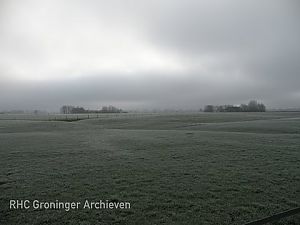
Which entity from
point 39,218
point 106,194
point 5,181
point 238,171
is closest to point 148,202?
point 106,194

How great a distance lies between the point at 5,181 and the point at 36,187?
2255 mm

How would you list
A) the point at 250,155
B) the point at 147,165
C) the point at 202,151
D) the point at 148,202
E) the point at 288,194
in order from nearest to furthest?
1. the point at 148,202
2. the point at 288,194
3. the point at 147,165
4. the point at 250,155
5. the point at 202,151

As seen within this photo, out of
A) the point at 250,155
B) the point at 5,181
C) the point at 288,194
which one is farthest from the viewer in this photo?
the point at 250,155

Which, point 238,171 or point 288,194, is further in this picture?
point 238,171

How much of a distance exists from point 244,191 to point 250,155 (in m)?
8.09

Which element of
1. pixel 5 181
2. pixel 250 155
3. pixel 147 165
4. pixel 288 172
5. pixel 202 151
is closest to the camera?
pixel 5 181

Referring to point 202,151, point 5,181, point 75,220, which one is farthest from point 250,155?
point 5,181

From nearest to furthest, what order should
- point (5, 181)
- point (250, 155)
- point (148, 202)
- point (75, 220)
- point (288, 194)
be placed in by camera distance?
1. point (75, 220)
2. point (148, 202)
3. point (288, 194)
4. point (5, 181)
5. point (250, 155)

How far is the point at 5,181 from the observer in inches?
453

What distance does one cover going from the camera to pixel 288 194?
923 cm

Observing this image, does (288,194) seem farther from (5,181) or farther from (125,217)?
(5,181)

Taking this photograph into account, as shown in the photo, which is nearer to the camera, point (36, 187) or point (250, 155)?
point (36, 187)

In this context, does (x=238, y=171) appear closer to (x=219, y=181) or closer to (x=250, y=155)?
(x=219, y=181)

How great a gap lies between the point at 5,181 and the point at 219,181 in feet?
35.1
